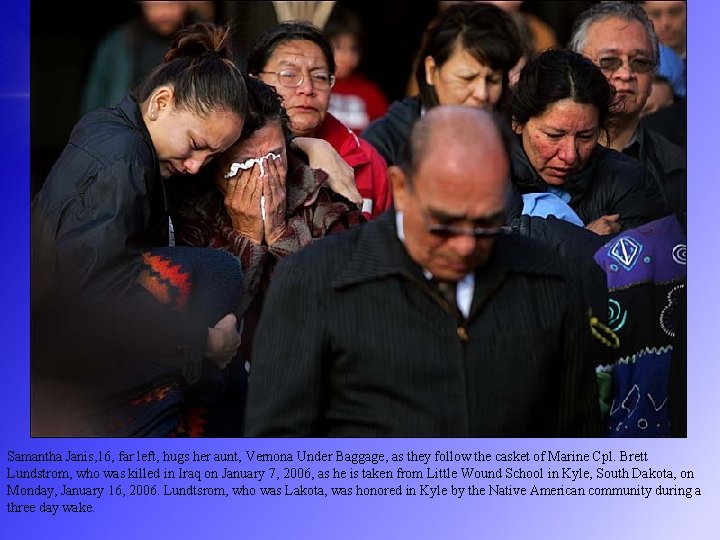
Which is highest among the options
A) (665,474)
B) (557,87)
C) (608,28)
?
(608,28)

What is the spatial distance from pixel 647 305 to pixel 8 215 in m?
2.01

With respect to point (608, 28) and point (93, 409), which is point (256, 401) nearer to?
point (93, 409)

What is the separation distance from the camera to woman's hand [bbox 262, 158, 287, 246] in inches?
167

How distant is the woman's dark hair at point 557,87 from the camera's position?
14.3ft

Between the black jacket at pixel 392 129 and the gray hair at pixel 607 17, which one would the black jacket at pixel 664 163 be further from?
the black jacket at pixel 392 129

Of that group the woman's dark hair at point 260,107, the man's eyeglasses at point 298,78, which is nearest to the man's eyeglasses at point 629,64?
the man's eyeglasses at point 298,78

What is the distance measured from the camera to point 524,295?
317cm

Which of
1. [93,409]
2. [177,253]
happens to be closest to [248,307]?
[177,253]

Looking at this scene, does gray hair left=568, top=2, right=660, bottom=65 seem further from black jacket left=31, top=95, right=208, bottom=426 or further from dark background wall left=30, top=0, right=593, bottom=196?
black jacket left=31, top=95, right=208, bottom=426

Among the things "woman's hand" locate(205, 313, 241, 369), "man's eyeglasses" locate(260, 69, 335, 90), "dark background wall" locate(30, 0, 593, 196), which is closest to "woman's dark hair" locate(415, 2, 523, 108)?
"dark background wall" locate(30, 0, 593, 196)

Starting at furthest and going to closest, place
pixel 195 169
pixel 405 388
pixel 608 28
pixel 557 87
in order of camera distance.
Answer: pixel 608 28 → pixel 557 87 → pixel 195 169 → pixel 405 388

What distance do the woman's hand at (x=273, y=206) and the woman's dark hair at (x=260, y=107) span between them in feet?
0.43

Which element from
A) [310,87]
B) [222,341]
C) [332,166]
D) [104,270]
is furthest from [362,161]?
[104,270]

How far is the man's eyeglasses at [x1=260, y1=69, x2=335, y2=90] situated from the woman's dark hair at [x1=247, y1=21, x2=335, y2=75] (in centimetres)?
4
